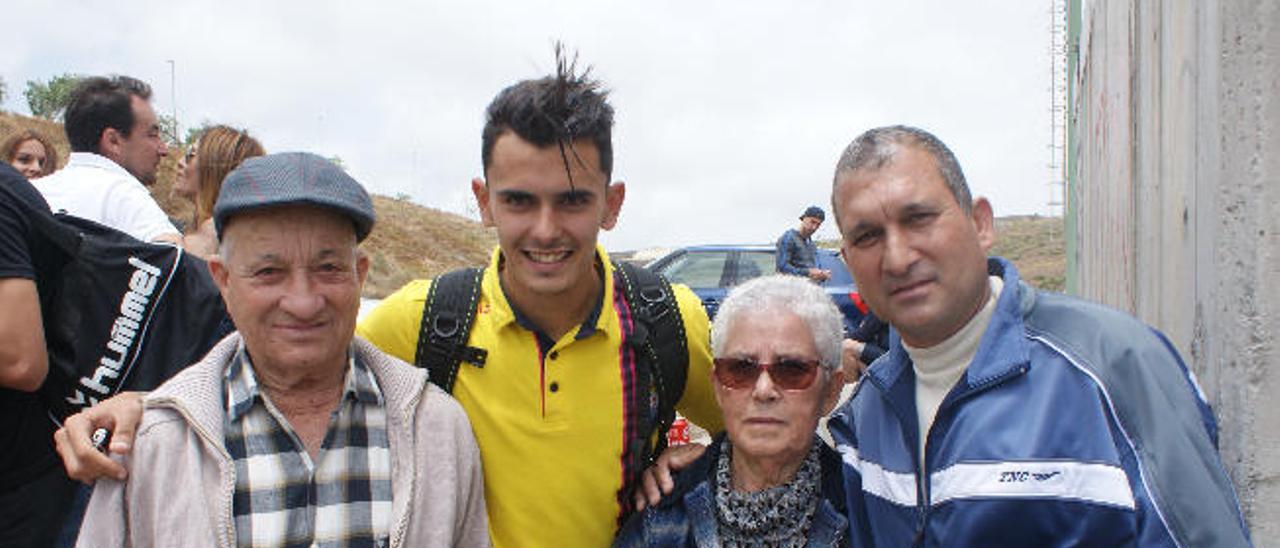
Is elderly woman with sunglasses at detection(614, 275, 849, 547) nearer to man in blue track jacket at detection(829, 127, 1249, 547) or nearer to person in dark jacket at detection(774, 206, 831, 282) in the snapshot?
man in blue track jacket at detection(829, 127, 1249, 547)

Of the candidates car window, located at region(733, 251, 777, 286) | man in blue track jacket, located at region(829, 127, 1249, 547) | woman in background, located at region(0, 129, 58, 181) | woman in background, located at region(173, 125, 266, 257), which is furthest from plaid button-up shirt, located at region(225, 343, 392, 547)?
car window, located at region(733, 251, 777, 286)

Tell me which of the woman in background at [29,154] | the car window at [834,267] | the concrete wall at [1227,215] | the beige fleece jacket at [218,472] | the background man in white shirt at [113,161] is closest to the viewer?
the concrete wall at [1227,215]

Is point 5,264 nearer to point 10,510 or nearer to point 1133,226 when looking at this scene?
point 10,510

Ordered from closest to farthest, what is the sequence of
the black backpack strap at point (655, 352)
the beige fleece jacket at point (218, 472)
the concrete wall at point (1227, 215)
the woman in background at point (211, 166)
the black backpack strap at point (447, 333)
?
1. the concrete wall at point (1227, 215)
2. the beige fleece jacket at point (218, 472)
3. the black backpack strap at point (447, 333)
4. the black backpack strap at point (655, 352)
5. the woman in background at point (211, 166)

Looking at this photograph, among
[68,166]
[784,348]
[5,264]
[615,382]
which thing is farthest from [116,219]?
[784,348]

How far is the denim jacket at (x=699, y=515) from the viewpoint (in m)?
2.38

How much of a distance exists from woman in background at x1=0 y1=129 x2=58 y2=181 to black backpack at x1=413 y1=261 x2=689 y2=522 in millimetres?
3933

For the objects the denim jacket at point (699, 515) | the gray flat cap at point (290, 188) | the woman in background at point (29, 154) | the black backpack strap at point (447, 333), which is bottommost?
the denim jacket at point (699, 515)

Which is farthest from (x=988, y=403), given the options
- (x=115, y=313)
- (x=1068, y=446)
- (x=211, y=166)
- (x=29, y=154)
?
(x=29, y=154)

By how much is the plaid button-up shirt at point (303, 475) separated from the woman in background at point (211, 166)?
62.0 inches

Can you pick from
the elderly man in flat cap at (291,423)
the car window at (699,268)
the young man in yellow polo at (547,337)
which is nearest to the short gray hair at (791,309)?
the young man in yellow polo at (547,337)

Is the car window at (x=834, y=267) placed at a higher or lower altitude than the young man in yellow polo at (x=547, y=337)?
lower

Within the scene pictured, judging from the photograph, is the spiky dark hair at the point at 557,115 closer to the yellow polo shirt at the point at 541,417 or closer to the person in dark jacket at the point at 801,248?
the yellow polo shirt at the point at 541,417

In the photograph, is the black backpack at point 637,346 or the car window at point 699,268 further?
the car window at point 699,268
